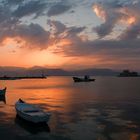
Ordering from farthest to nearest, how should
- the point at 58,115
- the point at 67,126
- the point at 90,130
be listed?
the point at 58,115
the point at 67,126
the point at 90,130

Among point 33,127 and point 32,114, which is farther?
point 32,114

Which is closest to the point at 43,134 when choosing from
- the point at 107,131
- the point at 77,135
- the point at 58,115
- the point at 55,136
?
the point at 55,136

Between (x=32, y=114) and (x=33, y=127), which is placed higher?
(x=32, y=114)

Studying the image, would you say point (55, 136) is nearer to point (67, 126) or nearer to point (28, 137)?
point (28, 137)

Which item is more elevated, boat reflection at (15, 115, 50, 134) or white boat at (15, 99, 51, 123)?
white boat at (15, 99, 51, 123)

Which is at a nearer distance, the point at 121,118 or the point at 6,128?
the point at 6,128

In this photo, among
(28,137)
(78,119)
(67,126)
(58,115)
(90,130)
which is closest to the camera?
(28,137)

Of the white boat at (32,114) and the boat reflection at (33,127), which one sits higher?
the white boat at (32,114)

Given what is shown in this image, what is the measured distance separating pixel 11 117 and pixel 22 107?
2264 millimetres

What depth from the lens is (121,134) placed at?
110 feet

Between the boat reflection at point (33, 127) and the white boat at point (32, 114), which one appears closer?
the boat reflection at point (33, 127)

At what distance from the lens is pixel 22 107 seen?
45.5 m

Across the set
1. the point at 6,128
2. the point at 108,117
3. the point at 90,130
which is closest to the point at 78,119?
the point at 108,117

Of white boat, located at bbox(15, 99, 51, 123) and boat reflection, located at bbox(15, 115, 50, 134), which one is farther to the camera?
white boat, located at bbox(15, 99, 51, 123)
